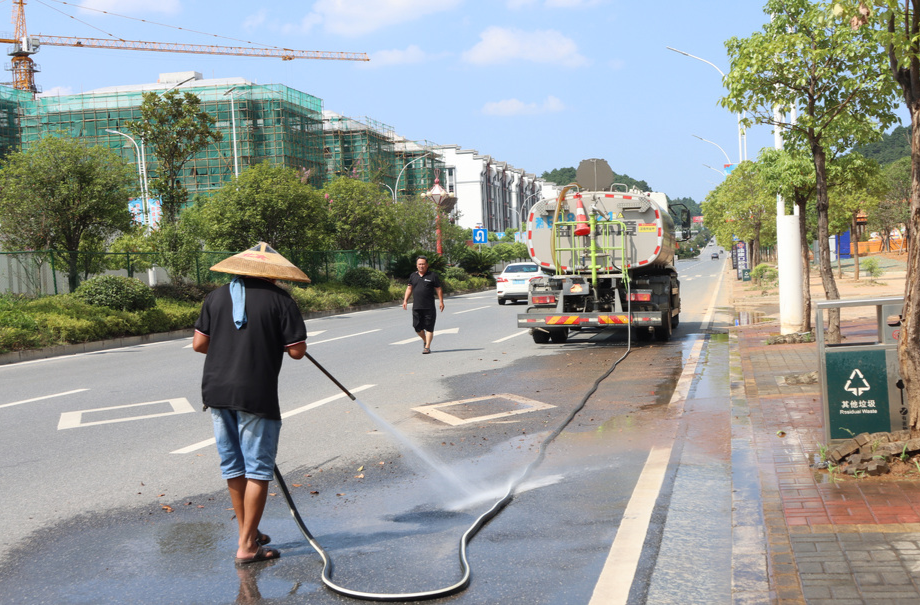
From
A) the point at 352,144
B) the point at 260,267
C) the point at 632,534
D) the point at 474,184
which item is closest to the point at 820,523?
the point at 632,534

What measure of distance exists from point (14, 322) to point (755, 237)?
3712cm

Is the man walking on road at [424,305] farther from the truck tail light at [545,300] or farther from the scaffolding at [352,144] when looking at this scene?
the scaffolding at [352,144]

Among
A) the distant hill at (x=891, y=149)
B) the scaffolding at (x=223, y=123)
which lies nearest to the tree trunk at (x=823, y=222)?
the scaffolding at (x=223, y=123)

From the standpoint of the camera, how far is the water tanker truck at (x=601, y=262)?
1560 cm

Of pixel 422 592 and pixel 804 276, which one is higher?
pixel 804 276

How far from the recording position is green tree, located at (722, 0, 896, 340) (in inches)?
443

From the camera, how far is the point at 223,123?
72.4 meters

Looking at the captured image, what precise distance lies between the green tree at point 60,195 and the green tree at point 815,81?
1829 cm

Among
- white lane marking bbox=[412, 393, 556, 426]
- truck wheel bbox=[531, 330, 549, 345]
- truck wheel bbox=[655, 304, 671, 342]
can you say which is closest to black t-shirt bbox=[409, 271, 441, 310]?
truck wheel bbox=[531, 330, 549, 345]

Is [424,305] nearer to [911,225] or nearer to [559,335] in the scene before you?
[559,335]

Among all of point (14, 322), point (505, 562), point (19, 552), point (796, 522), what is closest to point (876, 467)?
point (796, 522)

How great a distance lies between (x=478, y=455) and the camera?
7.29 metres

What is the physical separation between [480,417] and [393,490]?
2924 millimetres

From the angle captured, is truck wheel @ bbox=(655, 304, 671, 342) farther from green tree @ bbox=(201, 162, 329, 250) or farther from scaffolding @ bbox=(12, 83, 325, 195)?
scaffolding @ bbox=(12, 83, 325, 195)
